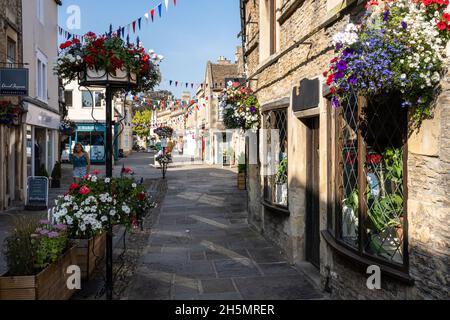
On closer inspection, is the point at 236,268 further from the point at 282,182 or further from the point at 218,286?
the point at 282,182

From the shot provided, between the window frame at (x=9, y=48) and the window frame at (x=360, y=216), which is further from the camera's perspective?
the window frame at (x=9, y=48)

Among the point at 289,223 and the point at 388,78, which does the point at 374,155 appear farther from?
the point at 289,223

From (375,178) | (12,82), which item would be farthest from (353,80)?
(12,82)

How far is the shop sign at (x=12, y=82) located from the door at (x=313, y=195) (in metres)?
7.27

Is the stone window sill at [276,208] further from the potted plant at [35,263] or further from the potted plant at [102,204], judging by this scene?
the potted plant at [35,263]

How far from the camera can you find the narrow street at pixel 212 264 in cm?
543

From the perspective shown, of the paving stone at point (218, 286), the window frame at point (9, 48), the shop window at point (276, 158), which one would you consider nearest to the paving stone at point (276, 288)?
the paving stone at point (218, 286)

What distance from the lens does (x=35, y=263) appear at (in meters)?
4.30

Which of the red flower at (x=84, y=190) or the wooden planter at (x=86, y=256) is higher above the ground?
the red flower at (x=84, y=190)

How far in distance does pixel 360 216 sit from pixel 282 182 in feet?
11.5

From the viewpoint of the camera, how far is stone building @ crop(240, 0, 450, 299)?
3420 millimetres
